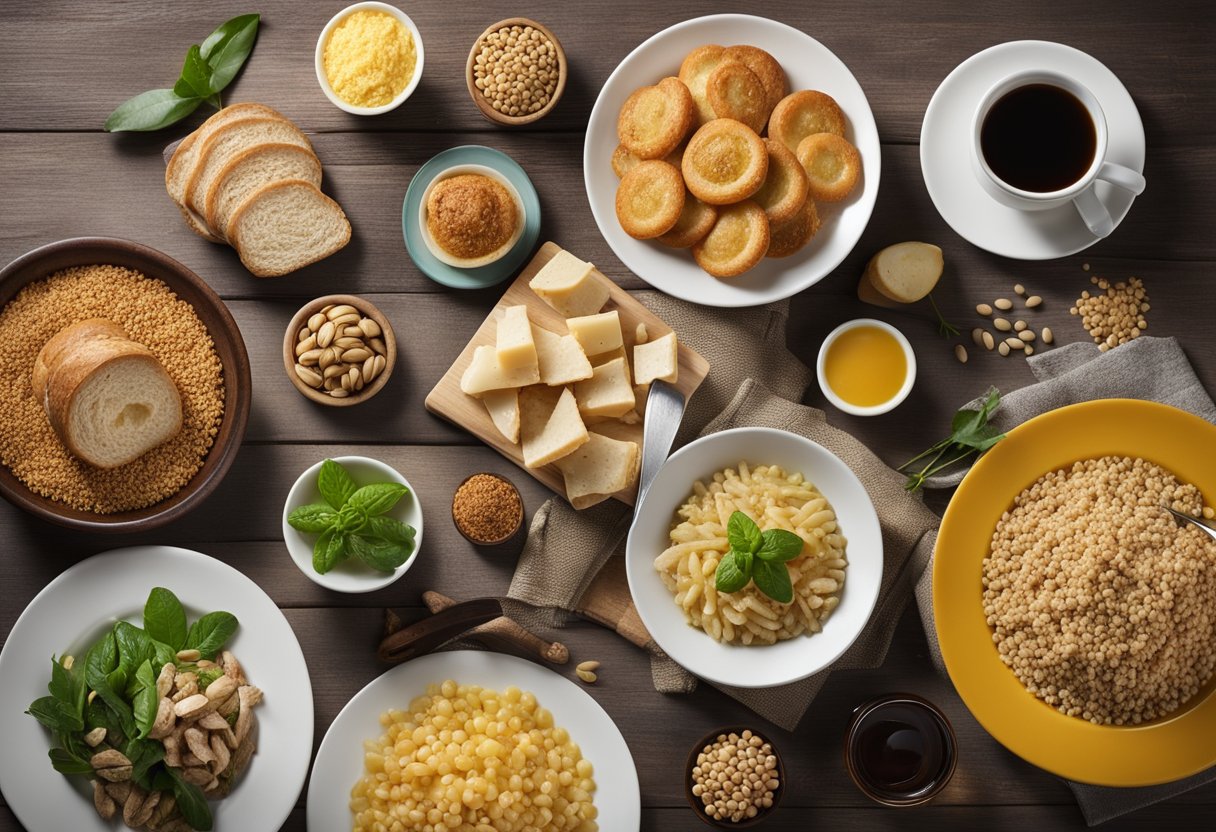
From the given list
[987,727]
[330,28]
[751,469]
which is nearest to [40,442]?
[330,28]

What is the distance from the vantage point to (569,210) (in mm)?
2408

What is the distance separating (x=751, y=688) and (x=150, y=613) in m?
1.43

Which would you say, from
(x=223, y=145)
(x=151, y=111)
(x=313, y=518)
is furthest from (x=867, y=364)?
(x=151, y=111)

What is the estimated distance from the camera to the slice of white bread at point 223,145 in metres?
2.24

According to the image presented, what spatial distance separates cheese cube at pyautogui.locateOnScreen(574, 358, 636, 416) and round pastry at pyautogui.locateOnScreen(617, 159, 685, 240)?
1.05 feet

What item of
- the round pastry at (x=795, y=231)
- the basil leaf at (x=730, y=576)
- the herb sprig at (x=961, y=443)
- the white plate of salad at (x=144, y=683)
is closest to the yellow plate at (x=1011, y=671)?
the herb sprig at (x=961, y=443)

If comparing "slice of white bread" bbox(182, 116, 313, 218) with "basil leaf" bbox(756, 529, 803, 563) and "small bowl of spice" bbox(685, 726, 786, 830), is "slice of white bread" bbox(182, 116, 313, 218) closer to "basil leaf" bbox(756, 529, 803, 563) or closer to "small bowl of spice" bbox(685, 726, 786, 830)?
"basil leaf" bbox(756, 529, 803, 563)

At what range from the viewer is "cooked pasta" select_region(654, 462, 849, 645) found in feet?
7.08

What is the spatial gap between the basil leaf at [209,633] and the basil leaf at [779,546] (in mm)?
1258

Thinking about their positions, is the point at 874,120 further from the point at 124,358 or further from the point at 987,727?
the point at 124,358

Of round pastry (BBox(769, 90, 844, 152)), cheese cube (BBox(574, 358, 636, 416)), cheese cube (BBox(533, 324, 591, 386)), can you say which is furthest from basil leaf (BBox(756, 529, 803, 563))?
round pastry (BBox(769, 90, 844, 152))

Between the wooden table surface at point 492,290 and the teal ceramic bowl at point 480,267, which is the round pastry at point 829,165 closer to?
the wooden table surface at point 492,290

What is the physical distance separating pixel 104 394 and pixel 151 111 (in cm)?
76

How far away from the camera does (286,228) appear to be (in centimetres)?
229
